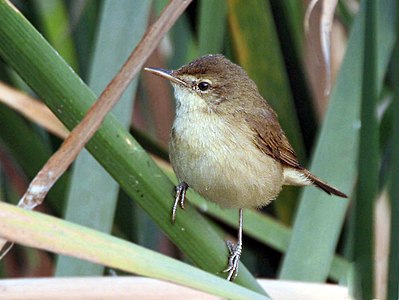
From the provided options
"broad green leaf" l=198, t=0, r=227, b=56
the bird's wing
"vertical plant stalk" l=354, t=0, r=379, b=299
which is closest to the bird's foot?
"vertical plant stalk" l=354, t=0, r=379, b=299

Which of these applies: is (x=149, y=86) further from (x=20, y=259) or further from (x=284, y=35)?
(x=20, y=259)

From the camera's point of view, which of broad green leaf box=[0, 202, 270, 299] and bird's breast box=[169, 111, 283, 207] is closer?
broad green leaf box=[0, 202, 270, 299]

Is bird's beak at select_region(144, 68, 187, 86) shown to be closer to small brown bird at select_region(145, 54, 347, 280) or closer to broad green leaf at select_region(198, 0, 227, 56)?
small brown bird at select_region(145, 54, 347, 280)

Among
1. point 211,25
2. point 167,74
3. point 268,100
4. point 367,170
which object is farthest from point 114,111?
point 268,100

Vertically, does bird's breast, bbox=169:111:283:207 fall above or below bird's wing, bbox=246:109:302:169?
below

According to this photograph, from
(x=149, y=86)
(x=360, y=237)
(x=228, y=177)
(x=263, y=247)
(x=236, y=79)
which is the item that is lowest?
(x=360, y=237)

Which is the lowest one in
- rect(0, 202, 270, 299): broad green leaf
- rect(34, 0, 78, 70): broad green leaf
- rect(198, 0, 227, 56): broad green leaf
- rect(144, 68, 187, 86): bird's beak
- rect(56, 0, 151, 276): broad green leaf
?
rect(0, 202, 270, 299): broad green leaf

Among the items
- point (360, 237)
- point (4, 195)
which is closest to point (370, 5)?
point (360, 237)

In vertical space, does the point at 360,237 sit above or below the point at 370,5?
below
